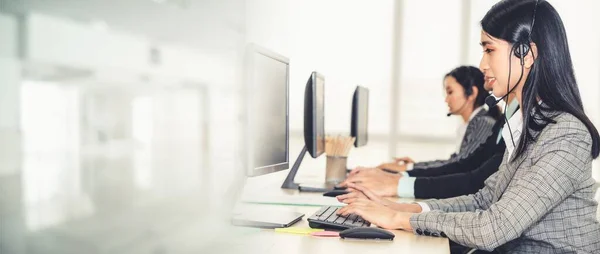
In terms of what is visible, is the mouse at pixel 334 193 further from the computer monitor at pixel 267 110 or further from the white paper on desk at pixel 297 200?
the computer monitor at pixel 267 110

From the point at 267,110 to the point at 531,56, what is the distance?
22.3 inches

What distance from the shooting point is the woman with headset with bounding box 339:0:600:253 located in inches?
45.0

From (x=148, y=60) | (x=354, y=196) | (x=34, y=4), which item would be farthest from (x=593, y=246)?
(x=34, y=4)

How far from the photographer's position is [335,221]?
1323mm

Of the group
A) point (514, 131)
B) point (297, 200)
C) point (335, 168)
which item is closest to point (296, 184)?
point (335, 168)

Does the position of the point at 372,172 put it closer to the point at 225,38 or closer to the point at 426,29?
the point at 225,38

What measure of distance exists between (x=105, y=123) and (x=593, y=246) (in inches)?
43.0

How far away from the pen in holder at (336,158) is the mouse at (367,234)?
3.28 ft

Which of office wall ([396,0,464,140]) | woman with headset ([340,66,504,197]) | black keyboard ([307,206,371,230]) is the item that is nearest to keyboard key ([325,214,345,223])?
black keyboard ([307,206,371,230])

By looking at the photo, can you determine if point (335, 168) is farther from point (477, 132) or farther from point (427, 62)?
point (427, 62)

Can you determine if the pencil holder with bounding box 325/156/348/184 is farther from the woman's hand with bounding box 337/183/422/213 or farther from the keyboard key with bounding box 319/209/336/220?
the keyboard key with bounding box 319/209/336/220

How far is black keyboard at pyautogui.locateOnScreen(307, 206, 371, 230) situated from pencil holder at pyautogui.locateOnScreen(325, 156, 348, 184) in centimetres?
85

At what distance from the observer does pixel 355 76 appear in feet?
16.5

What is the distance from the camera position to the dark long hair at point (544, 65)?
3.94 feet
